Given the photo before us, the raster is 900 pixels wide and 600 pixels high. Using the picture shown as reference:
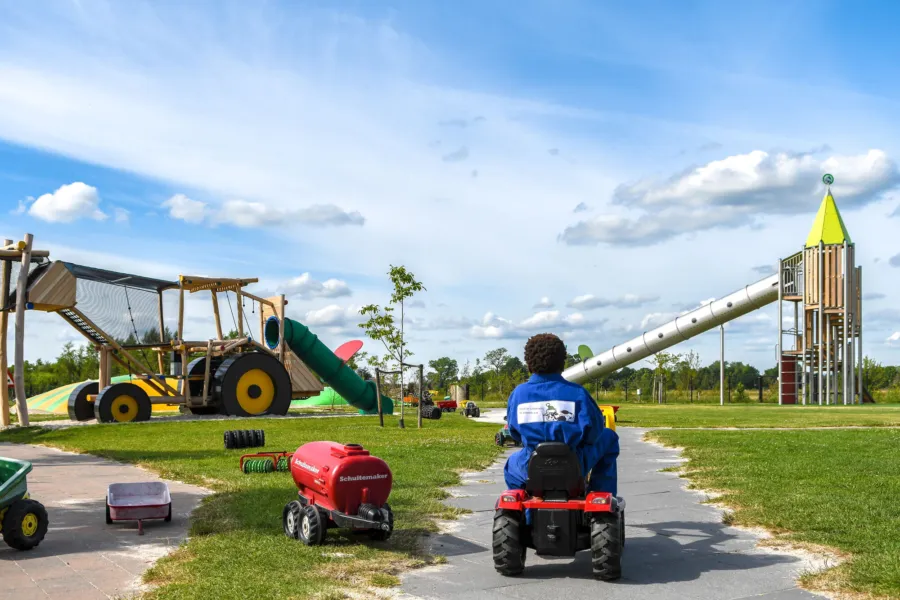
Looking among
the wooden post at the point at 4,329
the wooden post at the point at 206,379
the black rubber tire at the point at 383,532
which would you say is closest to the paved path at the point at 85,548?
the black rubber tire at the point at 383,532

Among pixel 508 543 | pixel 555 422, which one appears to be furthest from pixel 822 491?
pixel 508 543

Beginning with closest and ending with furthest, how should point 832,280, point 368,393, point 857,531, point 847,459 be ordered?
point 857,531 → point 847,459 → point 368,393 → point 832,280

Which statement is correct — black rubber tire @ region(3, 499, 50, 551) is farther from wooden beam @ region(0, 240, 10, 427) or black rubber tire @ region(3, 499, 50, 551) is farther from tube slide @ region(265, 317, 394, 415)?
tube slide @ region(265, 317, 394, 415)

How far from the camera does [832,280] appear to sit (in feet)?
140

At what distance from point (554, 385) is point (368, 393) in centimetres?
3009

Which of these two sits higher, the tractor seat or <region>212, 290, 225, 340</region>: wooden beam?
<region>212, 290, 225, 340</region>: wooden beam

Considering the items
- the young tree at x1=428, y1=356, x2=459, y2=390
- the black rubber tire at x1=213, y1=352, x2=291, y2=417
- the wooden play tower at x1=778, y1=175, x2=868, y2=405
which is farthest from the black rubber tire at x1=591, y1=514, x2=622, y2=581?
the young tree at x1=428, y1=356, x2=459, y2=390

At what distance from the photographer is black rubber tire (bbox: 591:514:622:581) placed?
5.86 meters

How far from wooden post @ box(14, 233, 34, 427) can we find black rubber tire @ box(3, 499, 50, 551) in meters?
16.8

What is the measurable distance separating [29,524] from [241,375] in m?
21.5

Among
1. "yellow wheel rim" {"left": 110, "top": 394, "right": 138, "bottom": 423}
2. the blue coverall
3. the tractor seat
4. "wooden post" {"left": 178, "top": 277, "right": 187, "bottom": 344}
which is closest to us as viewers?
the tractor seat

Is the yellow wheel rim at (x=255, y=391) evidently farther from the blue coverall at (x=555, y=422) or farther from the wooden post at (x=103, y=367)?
the blue coverall at (x=555, y=422)

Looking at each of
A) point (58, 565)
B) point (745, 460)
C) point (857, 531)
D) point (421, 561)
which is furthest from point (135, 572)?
point (745, 460)

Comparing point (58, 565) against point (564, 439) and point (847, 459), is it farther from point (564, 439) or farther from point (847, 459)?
point (847, 459)
